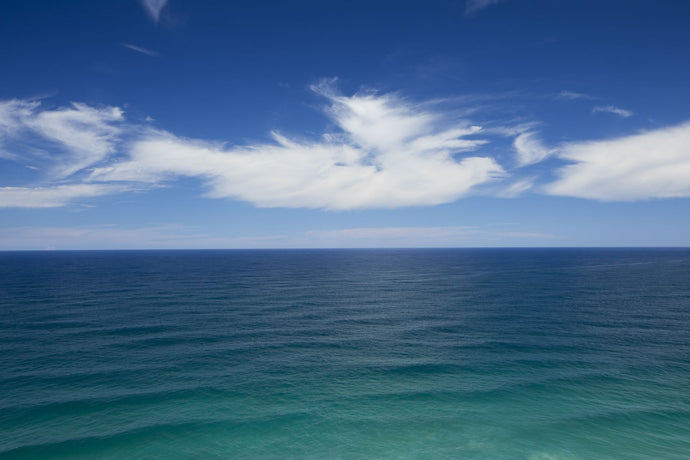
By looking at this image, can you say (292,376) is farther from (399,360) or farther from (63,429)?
(63,429)

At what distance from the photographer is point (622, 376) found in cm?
3800

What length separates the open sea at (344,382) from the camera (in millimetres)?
26688

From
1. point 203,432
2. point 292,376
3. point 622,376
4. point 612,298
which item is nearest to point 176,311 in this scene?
point 292,376

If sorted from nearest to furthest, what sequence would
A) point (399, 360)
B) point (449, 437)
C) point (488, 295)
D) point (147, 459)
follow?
point (147, 459)
point (449, 437)
point (399, 360)
point (488, 295)

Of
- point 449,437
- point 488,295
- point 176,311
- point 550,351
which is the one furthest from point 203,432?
point 488,295

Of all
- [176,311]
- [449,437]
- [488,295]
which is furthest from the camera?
[488,295]

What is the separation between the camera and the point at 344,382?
37469 millimetres

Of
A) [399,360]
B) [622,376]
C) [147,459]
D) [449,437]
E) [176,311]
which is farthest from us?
[176,311]

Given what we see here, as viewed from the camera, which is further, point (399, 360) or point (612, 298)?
point (612, 298)

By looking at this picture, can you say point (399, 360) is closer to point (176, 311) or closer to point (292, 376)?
point (292, 376)

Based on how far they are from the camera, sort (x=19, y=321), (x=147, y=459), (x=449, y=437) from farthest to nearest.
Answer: (x=19, y=321) → (x=449, y=437) → (x=147, y=459)

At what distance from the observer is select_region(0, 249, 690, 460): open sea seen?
2669 centimetres

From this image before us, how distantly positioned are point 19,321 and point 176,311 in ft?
78.2

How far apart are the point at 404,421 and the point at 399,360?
14.1 m
